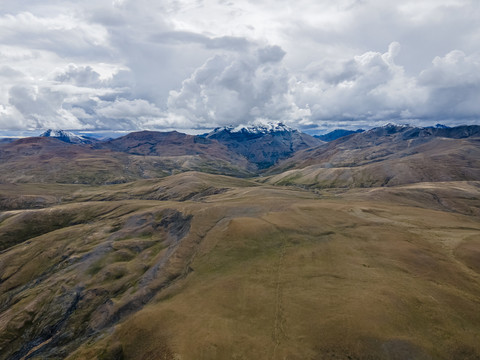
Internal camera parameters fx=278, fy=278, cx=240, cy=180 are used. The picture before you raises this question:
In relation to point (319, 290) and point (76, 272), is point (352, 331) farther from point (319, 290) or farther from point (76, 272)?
point (76, 272)

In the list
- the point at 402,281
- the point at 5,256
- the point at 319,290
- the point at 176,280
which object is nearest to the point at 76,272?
the point at 176,280

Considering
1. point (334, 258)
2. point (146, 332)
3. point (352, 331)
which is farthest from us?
point (334, 258)

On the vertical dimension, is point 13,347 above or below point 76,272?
below

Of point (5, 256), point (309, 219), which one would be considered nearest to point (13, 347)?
point (5, 256)

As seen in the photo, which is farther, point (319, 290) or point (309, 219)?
point (309, 219)

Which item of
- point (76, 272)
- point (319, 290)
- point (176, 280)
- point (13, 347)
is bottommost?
point (13, 347)

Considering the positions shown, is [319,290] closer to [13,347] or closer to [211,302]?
[211,302]

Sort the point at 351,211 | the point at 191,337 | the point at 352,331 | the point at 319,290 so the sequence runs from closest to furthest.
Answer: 1. the point at 352,331
2. the point at 191,337
3. the point at 319,290
4. the point at 351,211
